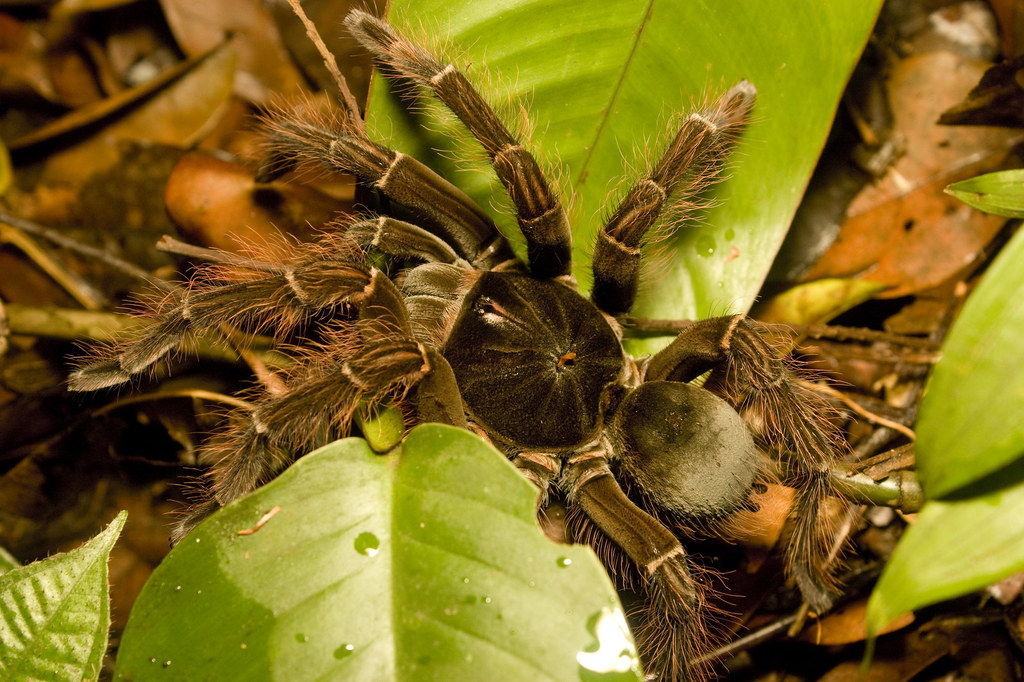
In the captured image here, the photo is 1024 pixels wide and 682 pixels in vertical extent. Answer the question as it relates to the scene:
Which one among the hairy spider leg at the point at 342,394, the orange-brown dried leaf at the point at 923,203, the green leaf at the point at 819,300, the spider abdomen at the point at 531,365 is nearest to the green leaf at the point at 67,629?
the hairy spider leg at the point at 342,394

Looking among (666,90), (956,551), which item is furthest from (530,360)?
(956,551)

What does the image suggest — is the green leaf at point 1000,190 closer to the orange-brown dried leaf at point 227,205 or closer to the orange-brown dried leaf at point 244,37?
the orange-brown dried leaf at point 227,205

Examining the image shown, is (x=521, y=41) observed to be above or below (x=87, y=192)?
above

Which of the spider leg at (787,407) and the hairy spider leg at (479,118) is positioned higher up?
the hairy spider leg at (479,118)

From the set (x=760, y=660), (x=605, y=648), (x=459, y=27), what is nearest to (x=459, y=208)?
(x=459, y=27)

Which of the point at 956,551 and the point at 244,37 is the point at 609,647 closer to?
the point at 956,551

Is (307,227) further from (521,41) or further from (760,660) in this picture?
(760,660)

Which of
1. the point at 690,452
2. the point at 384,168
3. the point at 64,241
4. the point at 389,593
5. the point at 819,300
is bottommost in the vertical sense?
the point at 819,300
